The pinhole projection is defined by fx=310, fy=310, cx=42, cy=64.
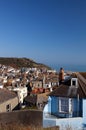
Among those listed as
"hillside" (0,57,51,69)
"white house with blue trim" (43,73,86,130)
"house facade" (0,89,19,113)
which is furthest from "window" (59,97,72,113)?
"hillside" (0,57,51,69)

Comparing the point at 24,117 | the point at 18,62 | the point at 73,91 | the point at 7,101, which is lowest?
the point at 24,117

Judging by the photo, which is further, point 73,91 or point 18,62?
point 18,62

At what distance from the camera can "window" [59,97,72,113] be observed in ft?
76.1

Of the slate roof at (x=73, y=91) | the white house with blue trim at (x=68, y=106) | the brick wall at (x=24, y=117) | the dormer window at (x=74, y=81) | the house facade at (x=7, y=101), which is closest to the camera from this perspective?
the white house with blue trim at (x=68, y=106)

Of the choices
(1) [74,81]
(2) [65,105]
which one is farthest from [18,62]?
(2) [65,105]

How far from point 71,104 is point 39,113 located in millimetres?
2739

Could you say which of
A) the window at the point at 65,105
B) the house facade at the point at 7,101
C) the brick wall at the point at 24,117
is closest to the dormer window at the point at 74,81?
the window at the point at 65,105

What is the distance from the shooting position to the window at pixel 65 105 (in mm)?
23203

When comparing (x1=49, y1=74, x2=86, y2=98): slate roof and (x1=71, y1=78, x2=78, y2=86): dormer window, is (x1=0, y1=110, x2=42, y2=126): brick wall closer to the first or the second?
(x1=49, y1=74, x2=86, y2=98): slate roof

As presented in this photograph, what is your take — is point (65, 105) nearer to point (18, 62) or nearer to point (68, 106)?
point (68, 106)

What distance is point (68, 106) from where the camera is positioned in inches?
915

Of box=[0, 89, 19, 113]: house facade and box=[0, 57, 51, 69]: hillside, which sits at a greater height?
box=[0, 57, 51, 69]: hillside

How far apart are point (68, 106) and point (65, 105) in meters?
0.24

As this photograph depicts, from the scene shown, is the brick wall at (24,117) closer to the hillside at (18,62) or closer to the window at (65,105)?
the window at (65,105)
